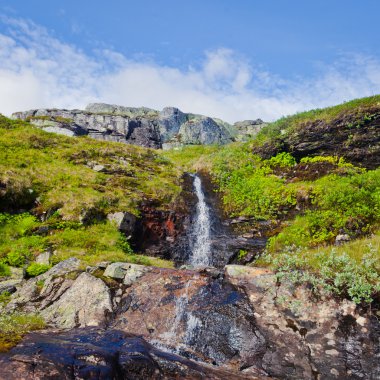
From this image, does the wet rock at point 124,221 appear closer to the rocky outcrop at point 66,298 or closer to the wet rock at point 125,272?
the rocky outcrop at point 66,298

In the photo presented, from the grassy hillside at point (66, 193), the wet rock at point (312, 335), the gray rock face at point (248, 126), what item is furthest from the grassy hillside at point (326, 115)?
the gray rock face at point (248, 126)

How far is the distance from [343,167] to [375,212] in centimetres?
897

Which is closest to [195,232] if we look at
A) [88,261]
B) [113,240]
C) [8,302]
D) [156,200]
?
[156,200]

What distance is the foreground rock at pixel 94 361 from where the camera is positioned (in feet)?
Result: 16.3

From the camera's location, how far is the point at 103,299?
10.0 metres

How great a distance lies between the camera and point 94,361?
17.9ft

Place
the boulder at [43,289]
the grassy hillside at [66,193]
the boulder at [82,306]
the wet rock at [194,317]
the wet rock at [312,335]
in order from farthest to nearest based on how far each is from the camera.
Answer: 1. the grassy hillside at [66,193]
2. the boulder at [43,289]
3. the boulder at [82,306]
4. the wet rock at [194,317]
5. the wet rock at [312,335]

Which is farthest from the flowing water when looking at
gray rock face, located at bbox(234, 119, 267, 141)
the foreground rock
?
gray rock face, located at bbox(234, 119, 267, 141)

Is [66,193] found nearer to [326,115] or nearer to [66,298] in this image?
[66,298]

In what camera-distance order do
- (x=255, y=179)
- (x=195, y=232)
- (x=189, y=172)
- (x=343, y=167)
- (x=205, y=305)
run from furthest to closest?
(x=189, y=172)
(x=255, y=179)
(x=343, y=167)
(x=195, y=232)
(x=205, y=305)

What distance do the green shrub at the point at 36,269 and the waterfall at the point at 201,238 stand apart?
695cm

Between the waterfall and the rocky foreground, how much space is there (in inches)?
226

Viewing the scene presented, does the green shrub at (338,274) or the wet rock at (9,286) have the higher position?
the green shrub at (338,274)

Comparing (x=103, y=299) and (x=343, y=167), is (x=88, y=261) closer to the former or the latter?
(x=103, y=299)
